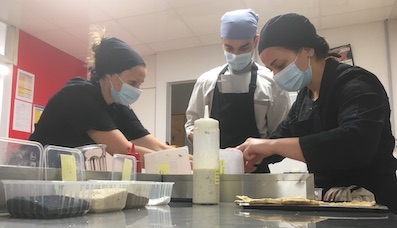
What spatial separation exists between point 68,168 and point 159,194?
25cm

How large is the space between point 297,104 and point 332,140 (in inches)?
16.9

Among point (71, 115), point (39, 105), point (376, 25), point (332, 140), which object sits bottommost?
point (332, 140)

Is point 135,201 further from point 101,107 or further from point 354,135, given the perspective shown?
point 101,107

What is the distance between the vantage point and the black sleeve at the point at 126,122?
6.01ft

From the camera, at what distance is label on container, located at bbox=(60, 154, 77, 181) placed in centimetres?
87

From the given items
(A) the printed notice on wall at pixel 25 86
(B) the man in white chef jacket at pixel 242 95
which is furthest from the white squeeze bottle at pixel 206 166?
(A) the printed notice on wall at pixel 25 86

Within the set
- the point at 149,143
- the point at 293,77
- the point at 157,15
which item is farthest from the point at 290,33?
the point at 157,15

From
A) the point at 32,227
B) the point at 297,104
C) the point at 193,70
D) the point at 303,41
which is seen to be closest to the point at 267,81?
the point at 297,104

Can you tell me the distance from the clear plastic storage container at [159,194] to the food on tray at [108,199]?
16 centimetres

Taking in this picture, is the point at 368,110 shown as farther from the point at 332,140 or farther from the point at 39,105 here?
the point at 39,105

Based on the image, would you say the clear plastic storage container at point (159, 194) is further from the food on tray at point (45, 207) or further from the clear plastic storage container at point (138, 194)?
the food on tray at point (45, 207)

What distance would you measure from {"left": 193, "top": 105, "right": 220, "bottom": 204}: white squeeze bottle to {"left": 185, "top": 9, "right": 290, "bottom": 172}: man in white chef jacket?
25.8 inches

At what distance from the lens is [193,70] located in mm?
4152

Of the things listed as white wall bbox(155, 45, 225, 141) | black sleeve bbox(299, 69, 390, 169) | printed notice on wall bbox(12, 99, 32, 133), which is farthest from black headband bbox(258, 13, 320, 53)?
printed notice on wall bbox(12, 99, 32, 133)
